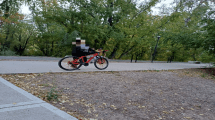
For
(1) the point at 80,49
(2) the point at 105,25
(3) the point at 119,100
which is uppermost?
(2) the point at 105,25

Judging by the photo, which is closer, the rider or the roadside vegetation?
the rider

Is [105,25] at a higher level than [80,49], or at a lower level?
higher

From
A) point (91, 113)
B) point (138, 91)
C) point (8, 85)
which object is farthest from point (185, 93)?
point (8, 85)

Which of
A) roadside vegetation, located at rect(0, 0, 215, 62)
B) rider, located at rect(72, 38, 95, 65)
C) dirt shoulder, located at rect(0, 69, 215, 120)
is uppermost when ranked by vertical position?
roadside vegetation, located at rect(0, 0, 215, 62)

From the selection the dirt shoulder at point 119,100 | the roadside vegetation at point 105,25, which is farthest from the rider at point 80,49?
Result: the roadside vegetation at point 105,25

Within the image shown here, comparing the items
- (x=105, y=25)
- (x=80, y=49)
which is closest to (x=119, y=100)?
(x=80, y=49)

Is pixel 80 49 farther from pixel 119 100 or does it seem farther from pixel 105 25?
pixel 105 25

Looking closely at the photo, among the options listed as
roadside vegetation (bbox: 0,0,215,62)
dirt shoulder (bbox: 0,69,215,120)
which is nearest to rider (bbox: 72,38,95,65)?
dirt shoulder (bbox: 0,69,215,120)

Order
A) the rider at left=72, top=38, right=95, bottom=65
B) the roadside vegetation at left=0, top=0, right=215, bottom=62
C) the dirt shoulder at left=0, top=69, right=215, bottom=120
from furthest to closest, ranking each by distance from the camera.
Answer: the roadside vegetation at left=0, top=0, right=215, bottom=62 → the rider at left=72, top=38, right=95, bottom=65 → the dirt shoulder at left=0, top=69, right=215, bottom=120

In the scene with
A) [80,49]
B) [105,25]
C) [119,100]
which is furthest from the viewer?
[105,25]

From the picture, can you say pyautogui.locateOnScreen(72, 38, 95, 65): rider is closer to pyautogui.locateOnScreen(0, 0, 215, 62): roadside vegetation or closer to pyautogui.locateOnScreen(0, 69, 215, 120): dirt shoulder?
pyautogui.locateOnScreen(0, 69, 215, 120): dirt shoulder

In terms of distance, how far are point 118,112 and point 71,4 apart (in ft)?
52.7

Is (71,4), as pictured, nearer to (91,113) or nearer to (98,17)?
(98,17)

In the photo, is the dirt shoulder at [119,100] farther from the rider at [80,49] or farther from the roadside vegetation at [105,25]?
the roadside vegetation at [105,25]
